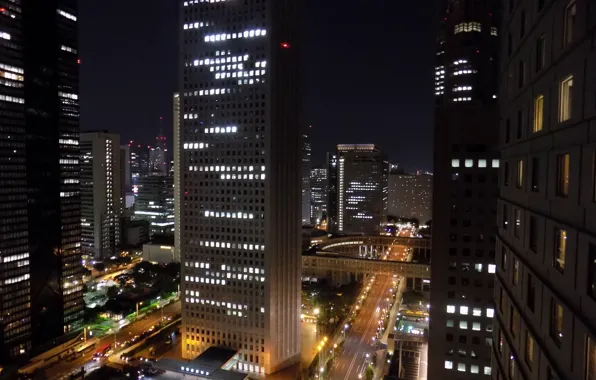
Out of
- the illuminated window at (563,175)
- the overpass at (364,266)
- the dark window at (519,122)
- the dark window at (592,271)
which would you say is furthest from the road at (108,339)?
the dark window at (592,271)

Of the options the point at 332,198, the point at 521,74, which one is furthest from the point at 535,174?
the point at 332,198

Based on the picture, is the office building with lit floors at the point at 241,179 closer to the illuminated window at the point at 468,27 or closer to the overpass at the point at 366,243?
the illuminated window at the point at 468,27

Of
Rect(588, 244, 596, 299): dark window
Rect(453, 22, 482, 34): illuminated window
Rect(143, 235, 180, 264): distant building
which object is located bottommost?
Rect(143, 235, 180, 264): distant building

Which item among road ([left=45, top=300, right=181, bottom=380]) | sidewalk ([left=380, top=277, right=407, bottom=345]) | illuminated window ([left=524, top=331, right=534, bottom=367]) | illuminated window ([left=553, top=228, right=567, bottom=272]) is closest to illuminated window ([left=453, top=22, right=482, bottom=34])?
sidewalk ([left=380, top=277, right=407, bottom=345])

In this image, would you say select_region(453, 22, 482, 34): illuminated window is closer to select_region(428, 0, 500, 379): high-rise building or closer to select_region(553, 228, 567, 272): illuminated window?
select_region(428, 0, 500, 379): high-rise building

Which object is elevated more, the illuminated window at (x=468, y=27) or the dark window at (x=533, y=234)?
the illuminated window at (x=468, y=27)

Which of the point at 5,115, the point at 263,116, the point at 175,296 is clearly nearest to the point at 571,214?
the point at 263,116
